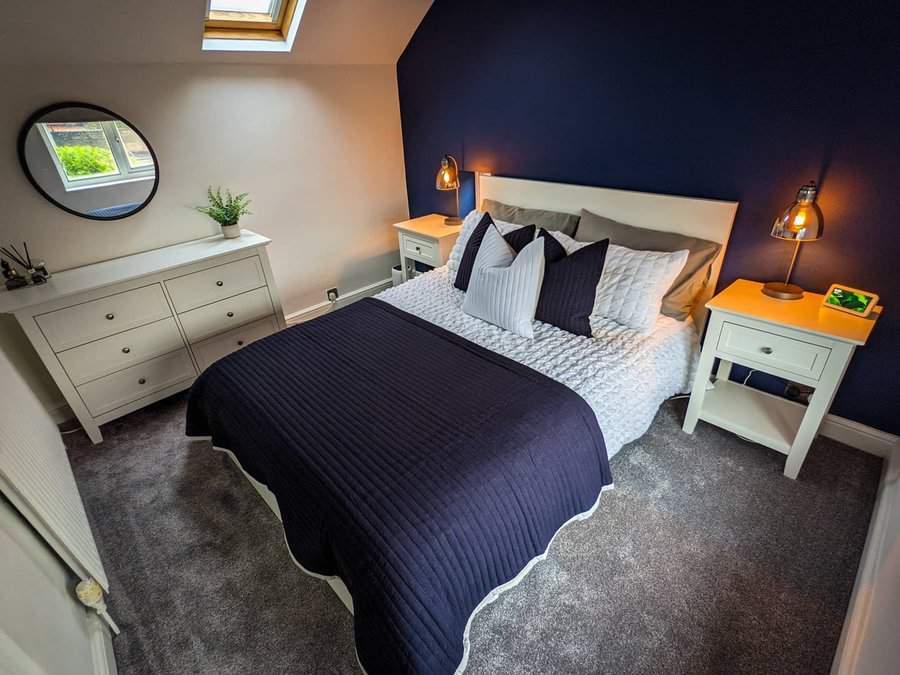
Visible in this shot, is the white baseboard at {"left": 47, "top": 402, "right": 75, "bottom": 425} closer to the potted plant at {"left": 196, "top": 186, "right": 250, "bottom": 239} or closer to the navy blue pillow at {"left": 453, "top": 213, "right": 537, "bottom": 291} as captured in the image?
the potted plant at {"left": 196, "top": 186, "right": 250, "bottom": 239}

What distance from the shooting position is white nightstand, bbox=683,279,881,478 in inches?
63.9

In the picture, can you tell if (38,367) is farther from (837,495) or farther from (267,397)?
(837,495)

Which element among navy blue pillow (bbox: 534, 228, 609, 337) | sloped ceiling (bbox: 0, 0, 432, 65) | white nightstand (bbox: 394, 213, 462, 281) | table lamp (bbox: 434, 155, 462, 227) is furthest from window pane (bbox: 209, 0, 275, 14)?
navy blue pillow (bbox: 534, 228, 609, 337)

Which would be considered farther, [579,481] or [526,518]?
[579,481]

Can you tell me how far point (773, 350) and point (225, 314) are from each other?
2.84m

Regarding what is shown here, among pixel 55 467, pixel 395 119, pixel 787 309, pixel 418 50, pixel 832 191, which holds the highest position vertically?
pixel 418 50

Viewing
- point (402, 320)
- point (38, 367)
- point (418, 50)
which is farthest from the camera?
point (418, 50)

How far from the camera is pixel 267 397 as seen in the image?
5.63ft

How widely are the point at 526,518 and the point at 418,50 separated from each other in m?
3.17

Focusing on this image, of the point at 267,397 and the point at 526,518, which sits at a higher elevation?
the point at 267,397

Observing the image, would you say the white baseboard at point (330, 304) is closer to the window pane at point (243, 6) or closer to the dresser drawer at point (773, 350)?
the window pane at point (243, 6)

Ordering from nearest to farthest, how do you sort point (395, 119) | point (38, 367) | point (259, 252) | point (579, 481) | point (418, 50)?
point (579, 481)
point (38, 367)
point (259, 252)
point (418, 50)
point (395, 119)

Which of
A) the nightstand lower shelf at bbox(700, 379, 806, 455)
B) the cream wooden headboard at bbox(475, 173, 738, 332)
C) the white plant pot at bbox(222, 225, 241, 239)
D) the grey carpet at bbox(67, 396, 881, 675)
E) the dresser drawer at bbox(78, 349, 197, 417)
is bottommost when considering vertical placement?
the grey carpet at bbox(67, 396, 881, 675)

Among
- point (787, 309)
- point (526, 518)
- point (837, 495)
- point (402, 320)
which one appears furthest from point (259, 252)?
point (837, 495)
